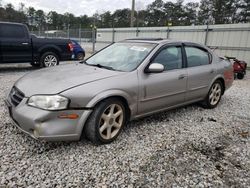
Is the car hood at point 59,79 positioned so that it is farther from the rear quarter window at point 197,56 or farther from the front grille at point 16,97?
the rear quarter window at point 197,56

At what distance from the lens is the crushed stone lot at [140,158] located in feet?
7.97

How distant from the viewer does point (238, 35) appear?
11.8 meters

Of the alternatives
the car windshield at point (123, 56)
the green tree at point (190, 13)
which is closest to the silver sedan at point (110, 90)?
the car windshield at point (123, 56)

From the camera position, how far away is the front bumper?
2.62 meters

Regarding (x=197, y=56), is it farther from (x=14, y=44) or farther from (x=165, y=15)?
(x=165, y=15)

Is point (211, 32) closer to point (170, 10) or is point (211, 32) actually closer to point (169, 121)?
point (169, 121)

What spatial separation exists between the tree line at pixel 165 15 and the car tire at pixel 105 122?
2384cm

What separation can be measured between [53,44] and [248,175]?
26.0 feet

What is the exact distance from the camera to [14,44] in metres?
7.88

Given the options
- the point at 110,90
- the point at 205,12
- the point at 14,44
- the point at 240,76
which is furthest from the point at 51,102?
the point at 205,12

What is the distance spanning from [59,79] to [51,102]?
0.48 m

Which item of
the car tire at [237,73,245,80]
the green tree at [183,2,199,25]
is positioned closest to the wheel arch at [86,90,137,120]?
the car tire at [237,73,245,80]

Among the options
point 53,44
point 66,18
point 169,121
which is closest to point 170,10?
point 66,18

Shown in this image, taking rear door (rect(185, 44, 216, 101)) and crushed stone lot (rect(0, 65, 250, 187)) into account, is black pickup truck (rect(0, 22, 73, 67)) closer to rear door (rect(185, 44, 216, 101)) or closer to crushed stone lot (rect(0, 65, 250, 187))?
crushed stone lot (rect(0, 65, 250, 187))
